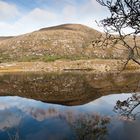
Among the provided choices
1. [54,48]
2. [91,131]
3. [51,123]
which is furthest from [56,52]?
[91,131]

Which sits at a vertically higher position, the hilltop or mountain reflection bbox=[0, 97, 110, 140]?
the hilltop

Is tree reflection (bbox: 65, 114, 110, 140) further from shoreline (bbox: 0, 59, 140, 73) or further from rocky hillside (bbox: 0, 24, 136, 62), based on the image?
rocky hillside (bbox: 0, 24, 136, 62)

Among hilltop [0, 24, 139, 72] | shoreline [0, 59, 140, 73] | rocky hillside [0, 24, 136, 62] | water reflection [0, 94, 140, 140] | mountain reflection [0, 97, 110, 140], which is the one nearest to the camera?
mountain reflection [0, 97, 110, 140]

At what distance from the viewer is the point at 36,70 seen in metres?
114

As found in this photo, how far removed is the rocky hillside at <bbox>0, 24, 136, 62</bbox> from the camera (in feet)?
510

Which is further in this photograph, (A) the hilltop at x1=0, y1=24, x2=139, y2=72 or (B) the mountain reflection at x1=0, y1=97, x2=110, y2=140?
(A) the hilltop at x1=0, y1=24, x2=139, y2=72

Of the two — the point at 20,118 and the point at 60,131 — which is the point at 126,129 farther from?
the point at 20,118

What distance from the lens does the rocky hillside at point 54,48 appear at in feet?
510

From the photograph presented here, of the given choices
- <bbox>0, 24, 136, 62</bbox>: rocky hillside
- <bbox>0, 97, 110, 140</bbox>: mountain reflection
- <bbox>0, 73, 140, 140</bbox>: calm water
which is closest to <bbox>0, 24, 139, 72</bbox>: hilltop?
<bbox>0, 24, 136, 62</bbox>: rocky hillside

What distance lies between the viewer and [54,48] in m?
168

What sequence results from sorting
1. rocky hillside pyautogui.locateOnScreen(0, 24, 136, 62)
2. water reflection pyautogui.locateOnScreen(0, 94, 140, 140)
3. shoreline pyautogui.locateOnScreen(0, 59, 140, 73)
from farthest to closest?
rocky hillside pyautogui.locateOnScreen(0, 24, 136, 62)
shoreline pyautogui.locateOnScreen(0, 59, 140, 73)
water reflection pyautogui.locateOnScreen(0, 94, 140, 140)

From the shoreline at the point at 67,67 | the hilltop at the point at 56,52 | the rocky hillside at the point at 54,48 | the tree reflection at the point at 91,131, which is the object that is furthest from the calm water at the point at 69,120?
the rocky hillside at the point at 54,48

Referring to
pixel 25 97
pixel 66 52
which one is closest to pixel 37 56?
pixel 66 52

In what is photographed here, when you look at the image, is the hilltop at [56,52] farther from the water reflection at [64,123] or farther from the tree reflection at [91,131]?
the tree reflection at [91,131]
